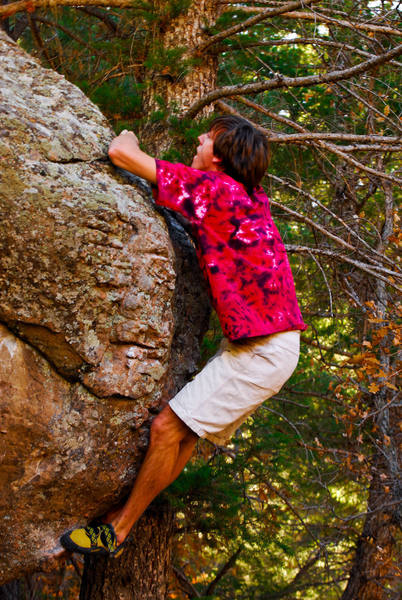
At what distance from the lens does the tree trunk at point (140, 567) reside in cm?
395

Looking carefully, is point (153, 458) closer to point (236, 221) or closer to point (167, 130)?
point (236, 221)

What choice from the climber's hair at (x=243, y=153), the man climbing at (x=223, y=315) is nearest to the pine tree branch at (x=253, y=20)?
the climber's hair at (x=243, y=153)

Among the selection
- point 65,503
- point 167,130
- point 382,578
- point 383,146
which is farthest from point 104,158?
point 382,578

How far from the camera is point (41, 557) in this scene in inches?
115

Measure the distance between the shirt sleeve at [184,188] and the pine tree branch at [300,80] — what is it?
1.08 m

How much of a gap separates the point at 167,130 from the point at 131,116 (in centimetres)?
56

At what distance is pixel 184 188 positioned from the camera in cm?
303

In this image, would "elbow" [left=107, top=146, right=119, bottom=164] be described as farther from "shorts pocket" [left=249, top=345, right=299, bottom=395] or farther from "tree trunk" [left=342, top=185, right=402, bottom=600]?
"tree trunk" [left=342, top=185, right=402, bottom=600]

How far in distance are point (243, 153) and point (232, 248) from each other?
52cm

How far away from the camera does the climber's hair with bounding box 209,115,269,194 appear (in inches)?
125

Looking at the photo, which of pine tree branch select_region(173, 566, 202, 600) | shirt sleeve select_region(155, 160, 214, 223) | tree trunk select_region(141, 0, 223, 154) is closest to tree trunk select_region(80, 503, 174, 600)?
pine tree branch select_region(173, 566, 202, 600)

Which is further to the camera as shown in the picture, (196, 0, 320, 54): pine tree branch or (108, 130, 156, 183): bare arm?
(196, 0, 320, 54): pine tree branch

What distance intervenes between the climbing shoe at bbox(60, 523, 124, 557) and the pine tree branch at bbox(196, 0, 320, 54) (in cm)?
330

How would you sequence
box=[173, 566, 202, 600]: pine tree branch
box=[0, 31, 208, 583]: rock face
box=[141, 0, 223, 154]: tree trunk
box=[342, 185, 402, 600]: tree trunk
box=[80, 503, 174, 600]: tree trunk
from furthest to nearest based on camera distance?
box=[342, 185, 402, 600]: tree trunk < box=[173, 566, 202, 600]: pine tree branch < box=[141, 0, 223, 154]: tree trunk < box=[80, 503, 174, 600]: tree trunk < box=[0, 31, 208, 583]: rock face
